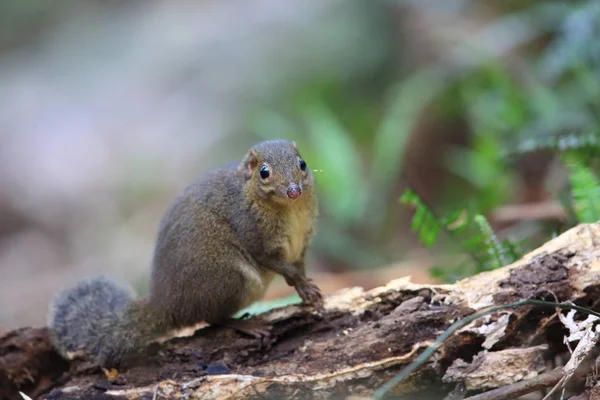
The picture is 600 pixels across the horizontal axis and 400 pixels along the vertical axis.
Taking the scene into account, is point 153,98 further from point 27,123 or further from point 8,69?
point 8,69

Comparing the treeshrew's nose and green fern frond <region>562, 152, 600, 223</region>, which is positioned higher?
the treeshrew's nose

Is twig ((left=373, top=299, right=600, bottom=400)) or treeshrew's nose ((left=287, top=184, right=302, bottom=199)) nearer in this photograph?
twig ((left=373, top=299, right=600, bottom=400))

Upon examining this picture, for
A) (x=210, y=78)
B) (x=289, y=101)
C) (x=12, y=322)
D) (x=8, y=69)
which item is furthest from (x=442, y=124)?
(x=8, y=69)

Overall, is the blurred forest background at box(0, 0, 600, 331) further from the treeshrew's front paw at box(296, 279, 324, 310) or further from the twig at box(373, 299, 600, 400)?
the twig at box(373, 299, 600, 400)

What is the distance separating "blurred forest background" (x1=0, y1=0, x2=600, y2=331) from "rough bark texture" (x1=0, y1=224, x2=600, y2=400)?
34.6 inches

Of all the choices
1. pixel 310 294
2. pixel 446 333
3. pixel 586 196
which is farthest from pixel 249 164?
pixel 586 196

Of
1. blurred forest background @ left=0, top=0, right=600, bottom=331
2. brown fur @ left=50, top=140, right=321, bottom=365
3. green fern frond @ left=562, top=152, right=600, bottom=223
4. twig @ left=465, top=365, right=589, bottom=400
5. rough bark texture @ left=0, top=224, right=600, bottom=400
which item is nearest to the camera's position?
twig @ left=465, top=365, right=589, bottom=400

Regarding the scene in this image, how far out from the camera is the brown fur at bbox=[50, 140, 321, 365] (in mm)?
5129

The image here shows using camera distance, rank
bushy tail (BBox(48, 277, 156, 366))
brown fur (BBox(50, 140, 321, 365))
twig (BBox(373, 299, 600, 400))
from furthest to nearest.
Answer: brown fur (BBox(50, 140, 321, 365)), bushy tail (BBox(48, 277, 156, 366)), twig (BBox(373, 299, 600, 400))

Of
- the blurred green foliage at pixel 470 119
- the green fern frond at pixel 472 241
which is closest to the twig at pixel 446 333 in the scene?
the green fern frond at pixel 472 241

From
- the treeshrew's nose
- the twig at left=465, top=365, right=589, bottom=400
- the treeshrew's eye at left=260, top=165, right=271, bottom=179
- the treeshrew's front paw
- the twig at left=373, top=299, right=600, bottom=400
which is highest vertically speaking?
the treeshrew's eye at left=260, top=165, right=271, bottom=179

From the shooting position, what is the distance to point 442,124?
11180mm

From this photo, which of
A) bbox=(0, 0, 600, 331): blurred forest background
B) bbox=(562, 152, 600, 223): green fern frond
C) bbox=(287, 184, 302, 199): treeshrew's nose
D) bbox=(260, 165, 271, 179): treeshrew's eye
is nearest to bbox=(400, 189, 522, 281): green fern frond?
bbox=(0, 0, 600, 331): blurred forest background

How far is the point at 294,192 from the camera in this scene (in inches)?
197
